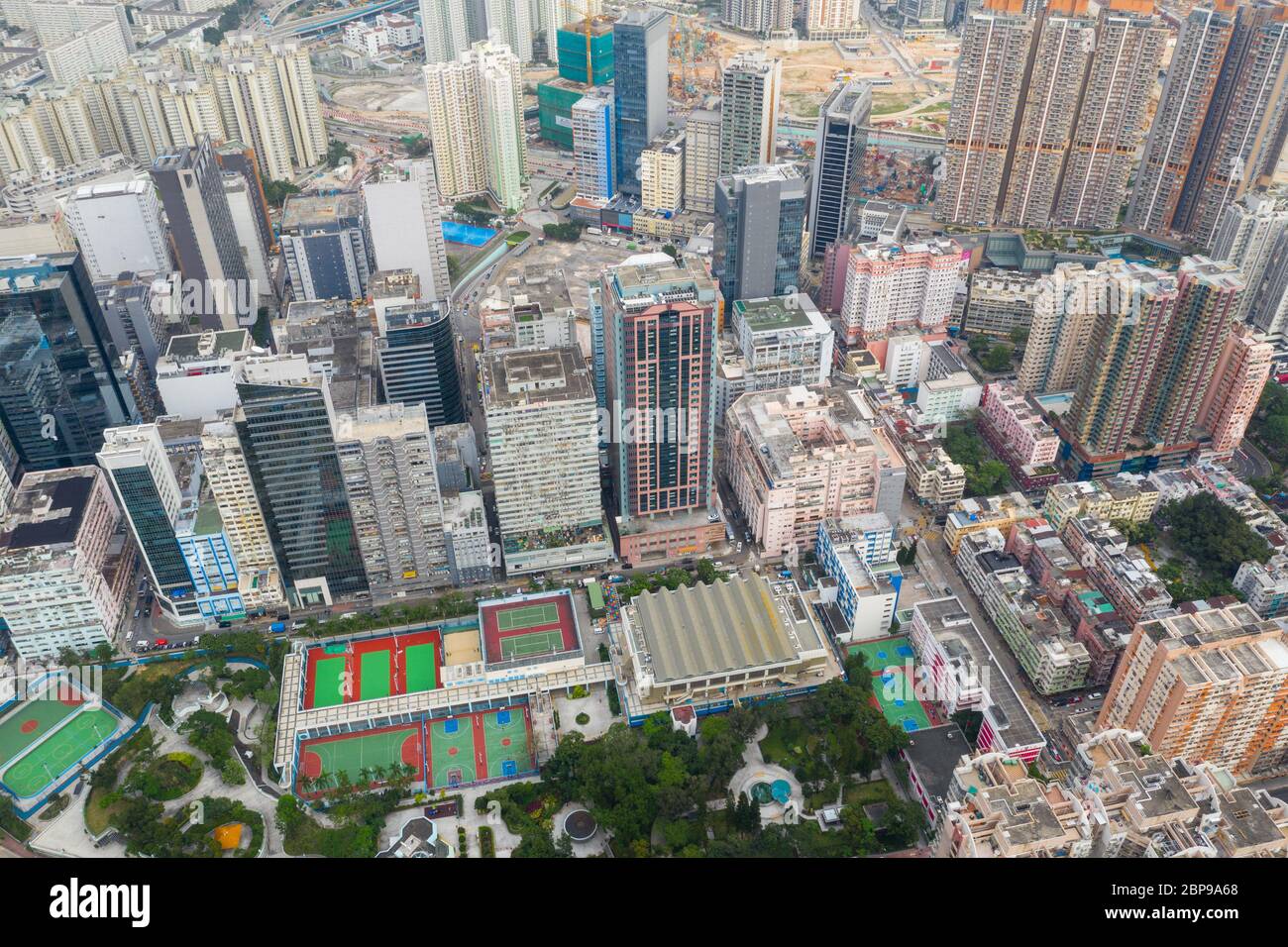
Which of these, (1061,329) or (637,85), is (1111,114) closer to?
(1061,329)

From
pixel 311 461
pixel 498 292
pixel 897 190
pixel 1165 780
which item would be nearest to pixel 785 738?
pixel 1165 780

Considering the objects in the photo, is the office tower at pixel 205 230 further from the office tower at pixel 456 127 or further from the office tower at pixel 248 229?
the office tower at pixel 456 127

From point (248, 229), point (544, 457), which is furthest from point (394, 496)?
point (248, 229)

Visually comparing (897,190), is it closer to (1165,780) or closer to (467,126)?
(467,126)

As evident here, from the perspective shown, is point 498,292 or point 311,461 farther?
point 498,292

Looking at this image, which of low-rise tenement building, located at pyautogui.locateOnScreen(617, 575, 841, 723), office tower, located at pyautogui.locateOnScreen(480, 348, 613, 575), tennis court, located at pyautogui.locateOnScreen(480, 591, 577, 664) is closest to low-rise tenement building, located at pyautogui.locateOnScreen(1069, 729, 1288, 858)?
low-rise tenement building, located at pyautogui.locateOnScreen(617, 575, 841, 723)

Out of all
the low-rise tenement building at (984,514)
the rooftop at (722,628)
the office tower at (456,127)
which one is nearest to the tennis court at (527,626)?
the rooftop at (722,628)
